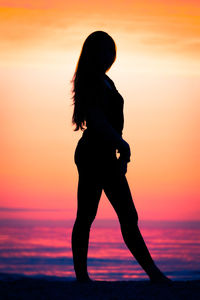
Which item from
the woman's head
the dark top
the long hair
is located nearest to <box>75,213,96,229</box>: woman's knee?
the dark top

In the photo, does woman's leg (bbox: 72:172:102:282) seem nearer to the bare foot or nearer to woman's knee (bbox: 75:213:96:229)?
woman's knee (bbox: 75:213:96:229)

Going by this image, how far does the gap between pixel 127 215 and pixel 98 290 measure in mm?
615

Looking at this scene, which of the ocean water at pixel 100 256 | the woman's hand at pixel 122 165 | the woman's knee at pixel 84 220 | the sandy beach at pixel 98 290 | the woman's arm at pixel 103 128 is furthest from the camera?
the ocean water at pixel 100 256

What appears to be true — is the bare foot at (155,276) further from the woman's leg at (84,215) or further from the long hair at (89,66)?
the long hair at (89,66)

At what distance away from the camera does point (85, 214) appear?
480cm

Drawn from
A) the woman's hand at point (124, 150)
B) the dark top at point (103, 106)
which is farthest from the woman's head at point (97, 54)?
the woman's hand at point (124, 150)

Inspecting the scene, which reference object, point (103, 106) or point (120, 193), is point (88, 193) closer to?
point (120, 193)

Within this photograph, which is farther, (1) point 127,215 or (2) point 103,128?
(1) point 127,215

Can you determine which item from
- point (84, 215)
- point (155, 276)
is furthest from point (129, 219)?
point (155, 276)

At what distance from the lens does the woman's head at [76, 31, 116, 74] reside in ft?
15.1

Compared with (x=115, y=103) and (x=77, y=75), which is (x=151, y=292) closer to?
(x=115, y=103)

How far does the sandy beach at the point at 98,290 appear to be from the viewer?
13.9 ft

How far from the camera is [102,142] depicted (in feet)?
15.2

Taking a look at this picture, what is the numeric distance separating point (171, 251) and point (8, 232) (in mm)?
12415
